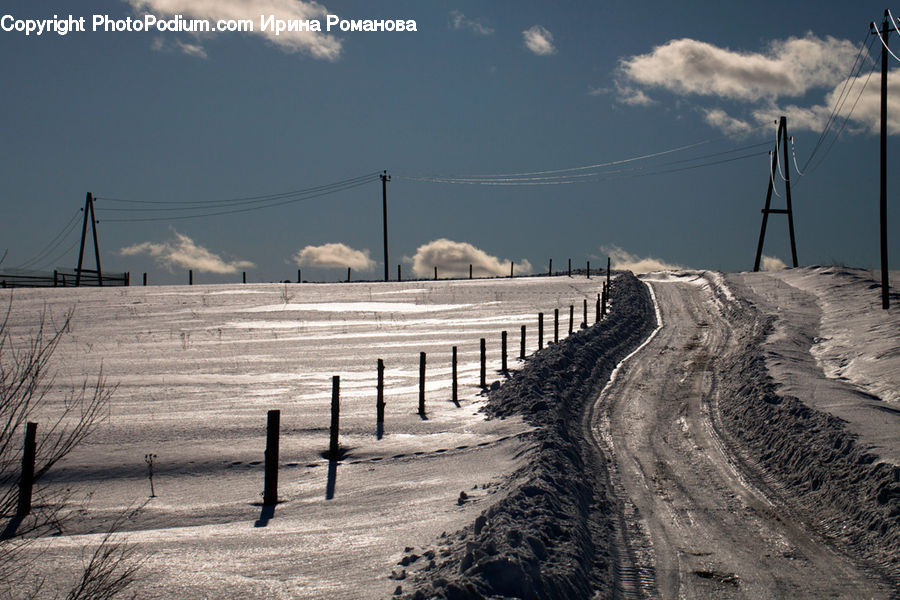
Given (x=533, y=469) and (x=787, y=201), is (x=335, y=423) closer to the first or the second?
(x=533, y=469)

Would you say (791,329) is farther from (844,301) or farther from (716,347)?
(844,301)

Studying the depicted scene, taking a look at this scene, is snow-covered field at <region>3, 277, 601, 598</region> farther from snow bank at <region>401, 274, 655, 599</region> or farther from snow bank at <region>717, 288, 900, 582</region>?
snow bank at <region>717, 288, 900, 582</region>

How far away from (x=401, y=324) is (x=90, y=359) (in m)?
14.3

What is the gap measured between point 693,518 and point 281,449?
8.25m

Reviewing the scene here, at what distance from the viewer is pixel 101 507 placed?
1143 centimetres

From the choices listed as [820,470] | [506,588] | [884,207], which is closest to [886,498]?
[820,470]

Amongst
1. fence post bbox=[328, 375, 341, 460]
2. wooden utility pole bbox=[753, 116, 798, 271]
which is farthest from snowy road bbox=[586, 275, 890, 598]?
wooden utility pole bbox=[753, 116, 798, 271]

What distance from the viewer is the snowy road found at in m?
7.41

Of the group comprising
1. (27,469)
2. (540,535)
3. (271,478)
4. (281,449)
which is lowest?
(281,449)

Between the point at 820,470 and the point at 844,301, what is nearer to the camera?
the point at 820,470

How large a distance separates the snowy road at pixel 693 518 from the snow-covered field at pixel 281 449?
214 centimetres

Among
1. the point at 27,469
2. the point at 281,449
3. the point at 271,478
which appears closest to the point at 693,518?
the point at 271,478

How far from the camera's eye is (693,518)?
9.46 metres

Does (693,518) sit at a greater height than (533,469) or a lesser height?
lesser
